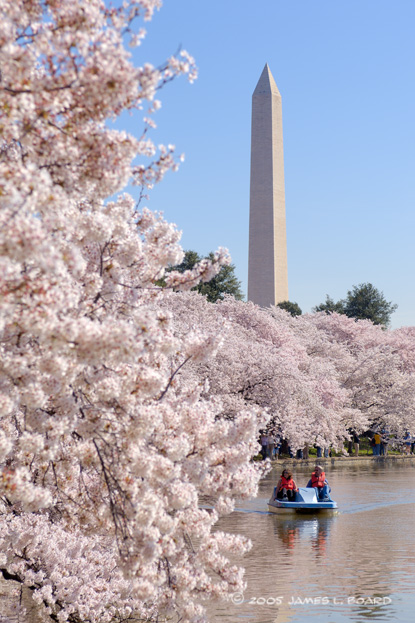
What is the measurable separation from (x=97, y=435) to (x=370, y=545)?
46.1 feet

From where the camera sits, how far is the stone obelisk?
6425 cm

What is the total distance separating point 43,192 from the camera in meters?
5.36

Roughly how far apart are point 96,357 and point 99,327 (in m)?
0.20

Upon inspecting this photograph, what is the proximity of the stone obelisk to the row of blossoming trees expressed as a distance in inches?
2099

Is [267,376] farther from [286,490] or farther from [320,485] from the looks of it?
[286,490]

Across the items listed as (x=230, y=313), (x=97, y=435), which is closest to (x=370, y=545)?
(x=97, y=435)

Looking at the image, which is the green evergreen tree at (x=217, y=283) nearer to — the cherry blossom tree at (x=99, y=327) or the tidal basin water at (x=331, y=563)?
the tidal basin water at (x=331, y=563)

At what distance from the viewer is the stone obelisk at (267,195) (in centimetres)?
6425

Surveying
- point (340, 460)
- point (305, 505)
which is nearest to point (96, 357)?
point (305, 505)

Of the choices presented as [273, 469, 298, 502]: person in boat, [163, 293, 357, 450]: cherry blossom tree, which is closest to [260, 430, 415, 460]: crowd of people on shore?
[163, 293, 357, 450]: cherry blossom tree

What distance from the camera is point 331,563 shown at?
Result: 1756 cm

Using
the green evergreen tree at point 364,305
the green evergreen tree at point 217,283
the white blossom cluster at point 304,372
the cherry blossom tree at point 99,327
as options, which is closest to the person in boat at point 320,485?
the white blossom cluster at point 304,372

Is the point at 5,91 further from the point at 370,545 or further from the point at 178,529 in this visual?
the point at 370,545

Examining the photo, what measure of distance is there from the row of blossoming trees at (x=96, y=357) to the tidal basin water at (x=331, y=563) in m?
2.58
